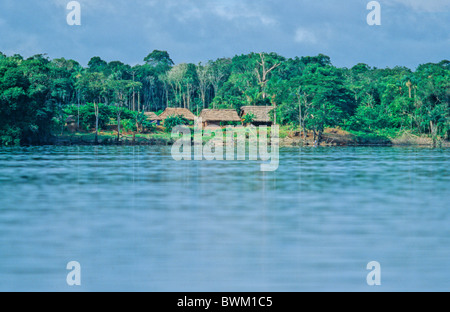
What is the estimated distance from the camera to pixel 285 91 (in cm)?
6306

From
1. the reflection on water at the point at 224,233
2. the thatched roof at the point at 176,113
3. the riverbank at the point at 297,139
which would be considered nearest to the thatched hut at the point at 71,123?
the riverbank at the point at 297,139

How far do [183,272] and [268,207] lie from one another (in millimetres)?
6884

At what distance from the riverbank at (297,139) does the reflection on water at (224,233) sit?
35.3 meters

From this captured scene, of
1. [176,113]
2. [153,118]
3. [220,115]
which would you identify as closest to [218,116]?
[220,115]

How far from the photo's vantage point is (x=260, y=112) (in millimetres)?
66250

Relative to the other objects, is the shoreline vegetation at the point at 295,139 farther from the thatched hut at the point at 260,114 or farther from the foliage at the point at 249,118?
the foliage at the point at 249,118

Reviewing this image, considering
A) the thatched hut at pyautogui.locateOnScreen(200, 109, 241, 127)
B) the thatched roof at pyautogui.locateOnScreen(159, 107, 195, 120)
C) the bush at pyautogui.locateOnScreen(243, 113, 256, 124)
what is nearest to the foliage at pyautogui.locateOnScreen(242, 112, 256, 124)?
the bush at pyautogui.locateOnScreen(243, 113, 256, 124)

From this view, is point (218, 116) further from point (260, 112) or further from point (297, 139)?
point (297, 139)

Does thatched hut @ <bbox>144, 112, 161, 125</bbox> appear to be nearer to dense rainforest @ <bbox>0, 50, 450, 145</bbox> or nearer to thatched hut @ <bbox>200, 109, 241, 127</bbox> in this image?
dense rainforest @ <bbox>0, 50, 450, 145</bbox>

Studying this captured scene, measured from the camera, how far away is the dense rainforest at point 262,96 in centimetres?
5412

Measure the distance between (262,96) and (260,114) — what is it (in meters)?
4.89

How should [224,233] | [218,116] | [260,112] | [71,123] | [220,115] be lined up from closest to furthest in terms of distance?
1. [224,233]
2. [71,123]
3. [260,112]
4. [218,116]
5. [220,115]
